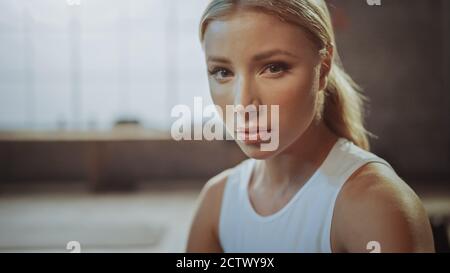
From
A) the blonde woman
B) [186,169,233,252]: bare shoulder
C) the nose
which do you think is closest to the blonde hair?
the blonde woman

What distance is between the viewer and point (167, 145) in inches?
144

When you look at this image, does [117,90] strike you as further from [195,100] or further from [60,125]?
[195,100]

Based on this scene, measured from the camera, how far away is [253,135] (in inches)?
30.4

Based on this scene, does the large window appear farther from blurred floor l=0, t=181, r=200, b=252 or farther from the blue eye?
blurred floor l=0, t=181, r=200, b=252

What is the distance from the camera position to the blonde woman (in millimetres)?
664

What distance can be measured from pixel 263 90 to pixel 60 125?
7.27 ft

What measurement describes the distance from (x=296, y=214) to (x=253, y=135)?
0.49ft

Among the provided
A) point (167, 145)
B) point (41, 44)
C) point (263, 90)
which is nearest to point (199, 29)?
point (263, 90)

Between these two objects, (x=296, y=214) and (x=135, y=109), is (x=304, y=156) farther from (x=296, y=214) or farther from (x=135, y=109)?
(x=135, y=109)

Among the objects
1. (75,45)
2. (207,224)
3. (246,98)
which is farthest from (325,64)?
(75,45)

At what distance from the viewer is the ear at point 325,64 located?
75 centimetres

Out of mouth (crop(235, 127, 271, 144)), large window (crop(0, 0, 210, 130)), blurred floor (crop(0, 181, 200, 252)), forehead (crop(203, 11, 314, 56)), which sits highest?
large window (crop(0, 0, 210, 130))

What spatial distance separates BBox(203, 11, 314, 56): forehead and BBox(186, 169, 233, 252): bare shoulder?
0.90 ft

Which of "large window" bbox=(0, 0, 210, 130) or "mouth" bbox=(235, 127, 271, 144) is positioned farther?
"large window" bbox=(0, 0, 210, 130)
